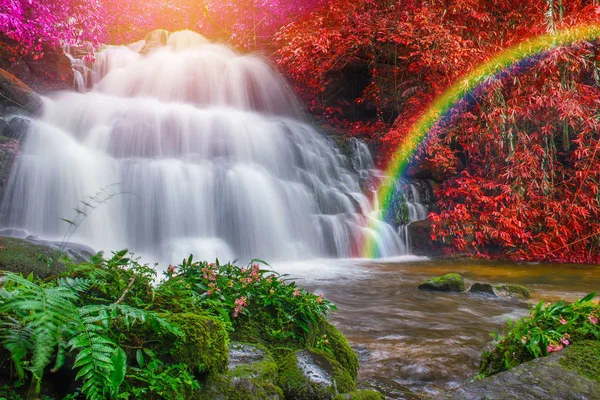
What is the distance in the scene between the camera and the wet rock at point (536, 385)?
1723 millimetres

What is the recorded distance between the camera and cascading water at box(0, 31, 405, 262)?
348 inches

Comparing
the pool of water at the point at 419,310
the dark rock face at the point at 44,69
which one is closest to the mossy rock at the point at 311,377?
the pool of water at the point at 419,310

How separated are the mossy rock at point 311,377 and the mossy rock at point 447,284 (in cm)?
480

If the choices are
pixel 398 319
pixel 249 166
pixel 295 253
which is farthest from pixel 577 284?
pixel 249 166

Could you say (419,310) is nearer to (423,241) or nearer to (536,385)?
(536,385)

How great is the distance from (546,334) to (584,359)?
0.42 metres

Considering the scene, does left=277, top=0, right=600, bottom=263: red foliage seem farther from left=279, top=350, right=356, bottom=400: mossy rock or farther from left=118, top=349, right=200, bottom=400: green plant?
left=118, top=349, right=200, bottom=400: green plant

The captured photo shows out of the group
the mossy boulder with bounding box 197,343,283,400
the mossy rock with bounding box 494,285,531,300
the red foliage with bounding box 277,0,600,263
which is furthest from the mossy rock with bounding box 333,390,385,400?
the red foliage with bounding box 277,0,600,263

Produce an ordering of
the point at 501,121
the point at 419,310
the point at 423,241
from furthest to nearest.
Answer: the point at 423,241
the point at 501,121
the point at 419,310

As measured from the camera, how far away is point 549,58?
10.8 metres

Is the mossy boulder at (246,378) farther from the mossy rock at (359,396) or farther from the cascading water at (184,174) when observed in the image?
the cascading water at (184,174)

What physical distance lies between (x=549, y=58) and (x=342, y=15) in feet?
21.3

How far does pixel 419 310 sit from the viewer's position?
5.85 m

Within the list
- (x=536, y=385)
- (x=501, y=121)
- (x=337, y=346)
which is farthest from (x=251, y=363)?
(x=501, y=121)
